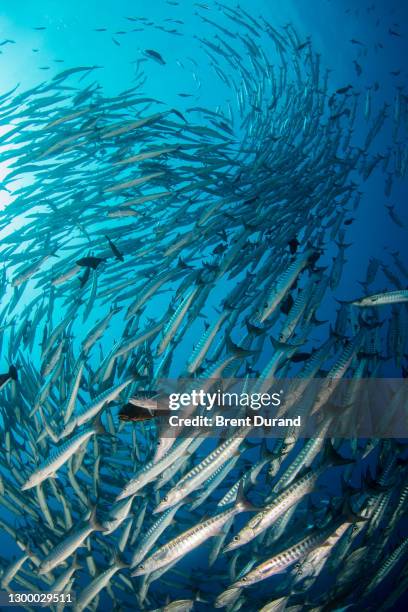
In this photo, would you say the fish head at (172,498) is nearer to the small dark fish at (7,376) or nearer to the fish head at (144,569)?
the fish head at (144,569)

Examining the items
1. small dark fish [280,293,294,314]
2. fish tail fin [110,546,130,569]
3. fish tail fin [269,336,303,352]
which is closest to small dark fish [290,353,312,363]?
fish tail fin [269,336,303,352]

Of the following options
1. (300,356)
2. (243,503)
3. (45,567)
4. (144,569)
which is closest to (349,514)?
(243,503)

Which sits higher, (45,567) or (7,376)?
(7,376)

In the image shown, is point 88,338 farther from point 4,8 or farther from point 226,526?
point 4,8

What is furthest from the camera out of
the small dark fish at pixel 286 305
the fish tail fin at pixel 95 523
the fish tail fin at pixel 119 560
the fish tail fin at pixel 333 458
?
the small dark fish at pixel 286 305

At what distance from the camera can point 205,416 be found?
332cm

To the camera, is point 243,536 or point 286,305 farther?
point 286,305

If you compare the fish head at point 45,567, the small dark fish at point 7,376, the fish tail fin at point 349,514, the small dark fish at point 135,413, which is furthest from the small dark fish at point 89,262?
the fish tail fin at point 349,514

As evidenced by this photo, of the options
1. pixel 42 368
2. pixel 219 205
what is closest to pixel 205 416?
pixel 42 368

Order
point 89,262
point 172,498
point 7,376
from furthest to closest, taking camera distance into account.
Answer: point 89,262 → point 7,376 → point 172,498

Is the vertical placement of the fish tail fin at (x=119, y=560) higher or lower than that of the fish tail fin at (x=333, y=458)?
lower

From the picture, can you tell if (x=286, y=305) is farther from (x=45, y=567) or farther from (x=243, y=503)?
(x=45, y=567)

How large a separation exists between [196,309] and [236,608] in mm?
3387

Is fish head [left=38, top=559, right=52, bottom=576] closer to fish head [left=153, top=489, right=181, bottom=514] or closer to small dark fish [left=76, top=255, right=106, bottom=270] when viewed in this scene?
fish head [left=153, top=489, right=181, bottom=514]
